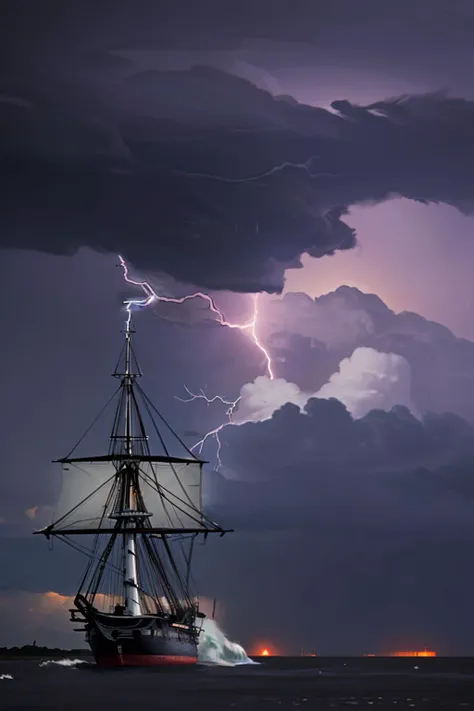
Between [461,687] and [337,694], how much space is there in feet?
62.2

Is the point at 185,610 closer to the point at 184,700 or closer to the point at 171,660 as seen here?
the point at 171,660

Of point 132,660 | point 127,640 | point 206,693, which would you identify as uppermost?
point 127,640

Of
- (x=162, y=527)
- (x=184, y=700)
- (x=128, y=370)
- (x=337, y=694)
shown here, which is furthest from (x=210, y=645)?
(x=184, y=700)

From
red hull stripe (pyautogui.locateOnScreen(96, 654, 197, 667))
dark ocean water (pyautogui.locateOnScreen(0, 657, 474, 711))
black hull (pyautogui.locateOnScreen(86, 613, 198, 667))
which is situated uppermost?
black hull (pyautogui.locateOnScreen(86, 613, 198, 667))

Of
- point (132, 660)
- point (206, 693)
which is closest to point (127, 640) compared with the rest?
point (132, 660)

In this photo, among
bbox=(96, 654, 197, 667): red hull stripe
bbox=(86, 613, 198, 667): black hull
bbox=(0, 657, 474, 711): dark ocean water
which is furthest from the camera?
bbox=(96, 654, 197, 667): red hull stripe

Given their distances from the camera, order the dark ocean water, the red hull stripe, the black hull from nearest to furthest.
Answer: the dark ocean water → the black hull → the red hull stripe

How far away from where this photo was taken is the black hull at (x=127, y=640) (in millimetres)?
123938

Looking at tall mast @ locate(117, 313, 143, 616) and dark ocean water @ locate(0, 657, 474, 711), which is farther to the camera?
tall mast @ locate(117, 313, 143, 616)

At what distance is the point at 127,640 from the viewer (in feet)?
408

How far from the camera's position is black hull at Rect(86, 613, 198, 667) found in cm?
12394

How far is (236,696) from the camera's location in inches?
3406

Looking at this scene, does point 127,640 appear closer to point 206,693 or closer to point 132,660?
point 132,660

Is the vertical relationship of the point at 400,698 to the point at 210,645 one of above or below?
below
